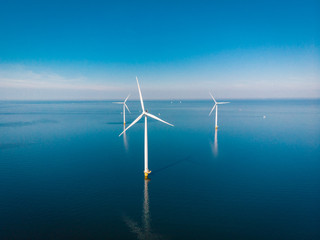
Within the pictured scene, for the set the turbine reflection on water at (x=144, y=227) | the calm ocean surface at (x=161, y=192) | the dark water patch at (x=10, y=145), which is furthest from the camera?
the dark water patch at (x=10, y=145)

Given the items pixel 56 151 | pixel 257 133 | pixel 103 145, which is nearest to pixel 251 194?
pixel 103 145

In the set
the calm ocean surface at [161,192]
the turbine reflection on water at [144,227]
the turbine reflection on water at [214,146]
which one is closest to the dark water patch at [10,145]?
the calm ocean surface at [161,192]

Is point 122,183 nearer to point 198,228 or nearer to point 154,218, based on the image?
point 154,218

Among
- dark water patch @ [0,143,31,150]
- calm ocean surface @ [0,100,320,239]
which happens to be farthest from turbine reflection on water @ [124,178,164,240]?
dark water patch @ [0,143,31,150]

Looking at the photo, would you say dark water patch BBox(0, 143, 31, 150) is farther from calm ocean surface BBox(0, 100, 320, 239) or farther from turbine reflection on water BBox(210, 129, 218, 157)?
turbine reflection on water BBox(210, 129, 218, 157)

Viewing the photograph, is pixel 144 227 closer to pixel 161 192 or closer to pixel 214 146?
pixel 161 192

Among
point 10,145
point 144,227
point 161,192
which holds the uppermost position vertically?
point 10,145

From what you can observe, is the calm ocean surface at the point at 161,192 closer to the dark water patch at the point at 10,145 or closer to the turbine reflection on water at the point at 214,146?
the turbine reflection on water at the point at 214,146

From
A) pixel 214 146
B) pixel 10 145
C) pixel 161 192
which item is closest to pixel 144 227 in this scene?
pixel 161 192

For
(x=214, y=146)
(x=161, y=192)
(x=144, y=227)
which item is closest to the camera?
(x=144, y=227)

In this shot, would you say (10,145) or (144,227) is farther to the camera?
(10,145)

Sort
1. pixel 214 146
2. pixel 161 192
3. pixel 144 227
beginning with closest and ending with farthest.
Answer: pixel 144 227 → pixel 161 192 → pixel 214 146

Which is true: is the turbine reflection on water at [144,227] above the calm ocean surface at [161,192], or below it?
below

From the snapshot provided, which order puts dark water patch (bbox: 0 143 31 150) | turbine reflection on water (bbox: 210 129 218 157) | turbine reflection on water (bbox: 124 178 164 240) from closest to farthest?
turbine reflection on water (bbox: 124 178 164 240)
turbine reflection on water (bbox: 210 129 218 157)
dark water patch (bbox: 0 143 31 150)
